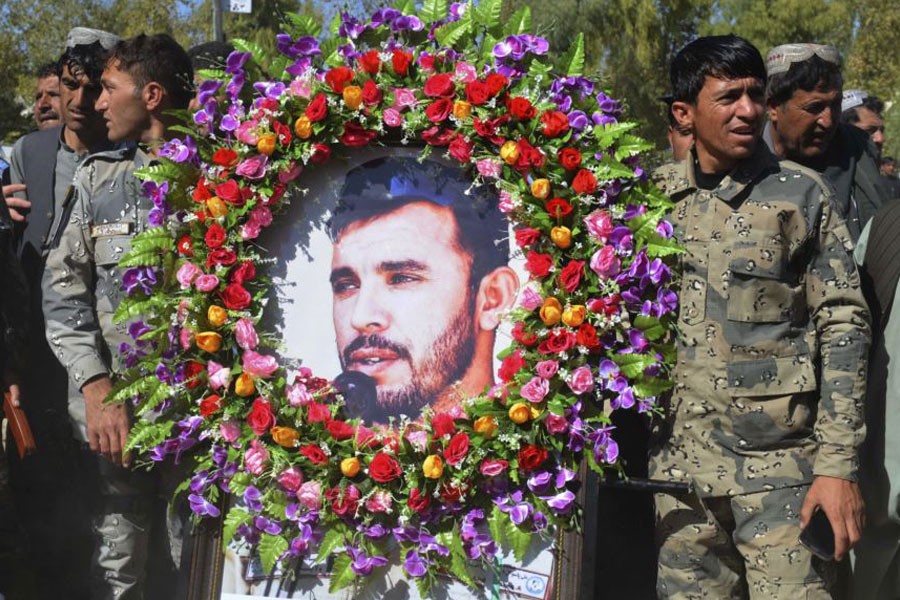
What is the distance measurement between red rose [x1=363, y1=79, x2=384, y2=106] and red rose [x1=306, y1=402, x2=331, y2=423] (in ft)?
2.98

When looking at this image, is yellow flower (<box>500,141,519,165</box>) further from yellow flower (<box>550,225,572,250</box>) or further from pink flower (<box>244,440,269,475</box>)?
pink flower (<box>244,440,269,475</box>)

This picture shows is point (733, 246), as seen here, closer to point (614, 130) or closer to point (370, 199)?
point (614, 130)

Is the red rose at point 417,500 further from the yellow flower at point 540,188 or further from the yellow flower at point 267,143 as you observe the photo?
the yellow flower at point 267,143

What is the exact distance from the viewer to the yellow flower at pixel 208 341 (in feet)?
11.4

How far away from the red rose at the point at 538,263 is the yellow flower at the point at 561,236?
5 cm

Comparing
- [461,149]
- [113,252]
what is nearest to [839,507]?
[461,149]

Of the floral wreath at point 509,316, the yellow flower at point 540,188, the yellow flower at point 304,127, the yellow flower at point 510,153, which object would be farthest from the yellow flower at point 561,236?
the yellow flower at point 304,127

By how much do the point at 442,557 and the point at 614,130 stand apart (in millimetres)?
1346

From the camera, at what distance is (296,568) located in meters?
3.48

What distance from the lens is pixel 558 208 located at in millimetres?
3395

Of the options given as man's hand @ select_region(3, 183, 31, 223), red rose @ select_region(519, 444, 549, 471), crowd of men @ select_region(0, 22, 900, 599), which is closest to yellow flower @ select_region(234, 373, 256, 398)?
crowd of men @ select_region(0, 22, 900, 599)

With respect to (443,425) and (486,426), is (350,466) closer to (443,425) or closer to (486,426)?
(443,425)

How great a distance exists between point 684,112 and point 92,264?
7.20 feet

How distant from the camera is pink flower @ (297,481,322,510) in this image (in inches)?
133
